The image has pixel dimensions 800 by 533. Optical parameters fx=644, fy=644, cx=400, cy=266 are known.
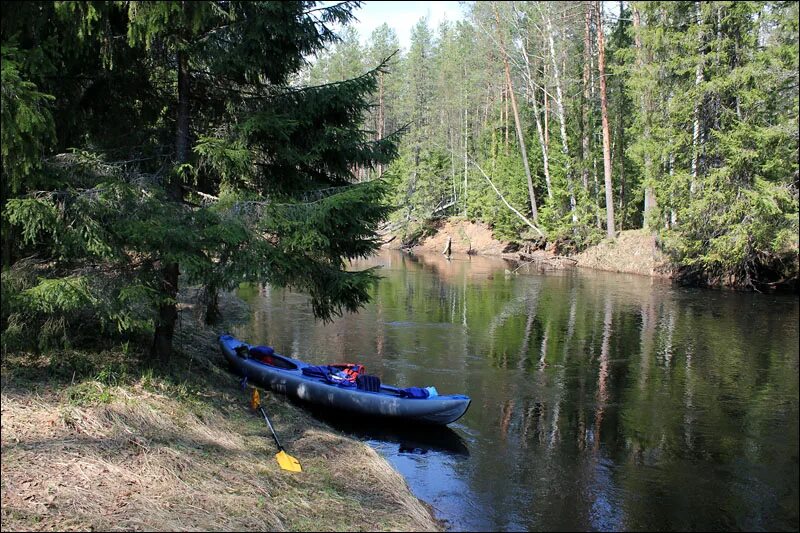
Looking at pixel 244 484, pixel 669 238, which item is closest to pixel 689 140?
pixel 669 238

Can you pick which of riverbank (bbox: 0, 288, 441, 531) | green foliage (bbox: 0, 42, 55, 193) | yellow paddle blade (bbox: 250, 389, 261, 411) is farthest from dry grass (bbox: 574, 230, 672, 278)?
green foliage (bbox: 0, 42, 55, 193)

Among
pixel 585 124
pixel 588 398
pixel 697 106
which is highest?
pixel 585 124

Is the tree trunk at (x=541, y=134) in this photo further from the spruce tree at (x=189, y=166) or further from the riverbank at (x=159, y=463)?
the riverbank at (x=159, y=463)

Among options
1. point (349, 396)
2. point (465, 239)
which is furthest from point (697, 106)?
point (465, 239)

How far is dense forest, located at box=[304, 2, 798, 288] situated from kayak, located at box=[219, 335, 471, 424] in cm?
357

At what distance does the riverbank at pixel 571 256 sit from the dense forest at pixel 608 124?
34.9 inches

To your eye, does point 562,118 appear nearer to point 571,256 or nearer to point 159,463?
point 571,256

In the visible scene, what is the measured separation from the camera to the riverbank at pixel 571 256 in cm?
2724

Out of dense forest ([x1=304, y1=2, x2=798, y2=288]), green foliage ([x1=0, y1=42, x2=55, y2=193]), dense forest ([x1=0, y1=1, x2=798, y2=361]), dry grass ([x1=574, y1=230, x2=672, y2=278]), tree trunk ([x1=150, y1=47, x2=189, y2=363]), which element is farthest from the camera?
dry grass ([x1=574, y1=230, x2=672, y2=278])

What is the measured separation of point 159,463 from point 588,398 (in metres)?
8.13

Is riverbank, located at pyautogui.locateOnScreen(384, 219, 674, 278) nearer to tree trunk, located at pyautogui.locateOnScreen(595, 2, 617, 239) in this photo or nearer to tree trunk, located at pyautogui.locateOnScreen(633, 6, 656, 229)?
tree trunk, located at pyautogui.locateOnScreen(595, 2, 617, 239)

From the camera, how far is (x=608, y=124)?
1272 inches

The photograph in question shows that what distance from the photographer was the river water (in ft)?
→ 25.3

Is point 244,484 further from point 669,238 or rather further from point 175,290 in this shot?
point 669,238
